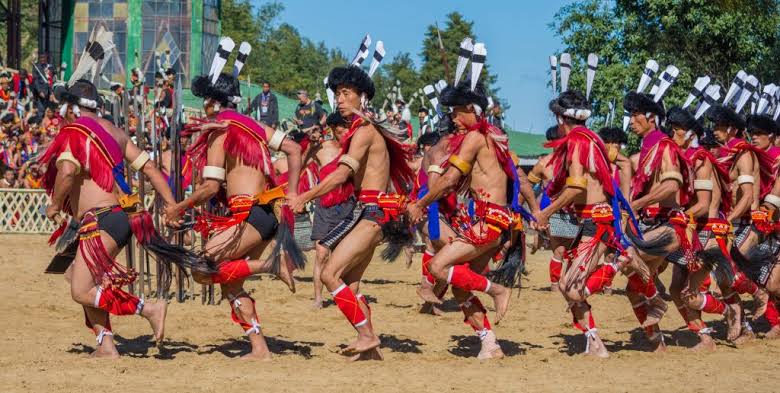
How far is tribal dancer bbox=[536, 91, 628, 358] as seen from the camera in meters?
8.39

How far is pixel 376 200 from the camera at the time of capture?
816cm

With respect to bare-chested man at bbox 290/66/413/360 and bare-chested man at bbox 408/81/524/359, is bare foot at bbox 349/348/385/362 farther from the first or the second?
bare-chested man at bbox 408/81/524/359

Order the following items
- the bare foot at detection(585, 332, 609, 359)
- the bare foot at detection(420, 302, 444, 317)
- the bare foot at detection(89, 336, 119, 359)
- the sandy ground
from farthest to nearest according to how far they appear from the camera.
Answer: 1. the bare foot at detection(420, 302, 444, 317)
2. the bare foot at detection(585, 332, 609, 359)
3. the bare foot at detection(89, 336, 119, 359)
4. the sandy ground

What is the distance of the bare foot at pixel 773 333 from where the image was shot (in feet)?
33.4

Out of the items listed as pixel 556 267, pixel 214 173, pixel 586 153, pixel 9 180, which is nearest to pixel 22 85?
pixel 9 180

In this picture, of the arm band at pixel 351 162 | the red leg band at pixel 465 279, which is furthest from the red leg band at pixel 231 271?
the red leg band at pixel 465 279

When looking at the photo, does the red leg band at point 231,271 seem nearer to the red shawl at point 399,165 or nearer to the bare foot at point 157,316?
the bare foot at point 157,316

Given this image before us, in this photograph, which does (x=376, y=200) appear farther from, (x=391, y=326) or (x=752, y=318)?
(x=752, y=318)

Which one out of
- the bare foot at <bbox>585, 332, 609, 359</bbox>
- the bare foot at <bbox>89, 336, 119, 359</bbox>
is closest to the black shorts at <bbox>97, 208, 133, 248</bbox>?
the bare foot at <bbox>89, 336, 119, 359</bbox>

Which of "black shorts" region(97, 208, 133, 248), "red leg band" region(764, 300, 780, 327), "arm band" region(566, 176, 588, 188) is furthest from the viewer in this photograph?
"red leg band" region(764, 300, 780, 327)

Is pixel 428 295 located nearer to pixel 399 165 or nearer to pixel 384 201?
pixel 399 165

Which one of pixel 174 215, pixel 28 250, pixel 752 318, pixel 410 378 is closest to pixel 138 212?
pixel 174 215

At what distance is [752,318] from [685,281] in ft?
7.37

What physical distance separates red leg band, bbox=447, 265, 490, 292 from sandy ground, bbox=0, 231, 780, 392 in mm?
547
